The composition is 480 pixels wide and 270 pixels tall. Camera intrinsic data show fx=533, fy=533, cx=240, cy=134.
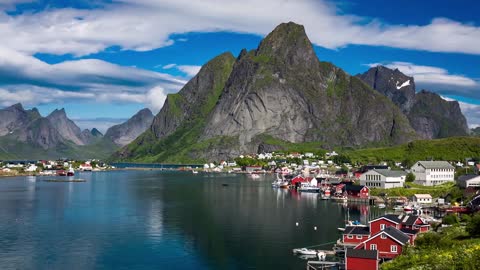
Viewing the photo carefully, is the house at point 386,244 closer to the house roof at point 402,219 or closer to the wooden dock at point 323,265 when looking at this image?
the wooden dock at point 323,265

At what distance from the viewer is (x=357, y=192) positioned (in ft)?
312

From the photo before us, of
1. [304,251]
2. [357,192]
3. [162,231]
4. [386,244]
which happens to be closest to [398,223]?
[386,244]

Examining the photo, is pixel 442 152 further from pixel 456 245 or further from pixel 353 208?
pixel 456 245

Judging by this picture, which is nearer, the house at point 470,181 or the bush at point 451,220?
the bush at point 451,220

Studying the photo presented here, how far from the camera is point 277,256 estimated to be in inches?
1836

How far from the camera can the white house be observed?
109 meters

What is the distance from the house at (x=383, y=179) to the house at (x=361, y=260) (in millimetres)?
62116

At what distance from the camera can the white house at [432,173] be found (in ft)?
358

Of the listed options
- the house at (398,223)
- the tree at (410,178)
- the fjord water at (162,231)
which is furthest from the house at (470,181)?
the house at (398,223)

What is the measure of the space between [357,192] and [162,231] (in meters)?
46.3

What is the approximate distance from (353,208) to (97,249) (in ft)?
148

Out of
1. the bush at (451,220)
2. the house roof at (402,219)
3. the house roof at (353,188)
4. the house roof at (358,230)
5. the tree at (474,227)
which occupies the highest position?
the house roof at (353,188)

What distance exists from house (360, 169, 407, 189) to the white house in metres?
9.67

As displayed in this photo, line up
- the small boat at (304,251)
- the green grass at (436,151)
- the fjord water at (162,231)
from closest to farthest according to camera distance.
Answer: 1. the fjord water at (162,231)
2. the small boat at (304,251)
3. the green grass at (436,151)
